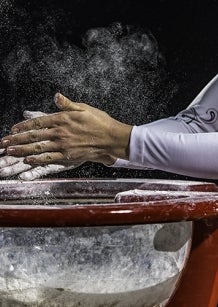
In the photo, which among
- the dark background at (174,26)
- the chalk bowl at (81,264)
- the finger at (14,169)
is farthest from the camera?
the dark background at (174,26)

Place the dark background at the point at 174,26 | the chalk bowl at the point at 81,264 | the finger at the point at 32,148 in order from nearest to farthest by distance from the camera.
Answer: the chalk bowl at the point at 81,264 → the finger at the point at 32,148 → the dark background at the point at 174,26

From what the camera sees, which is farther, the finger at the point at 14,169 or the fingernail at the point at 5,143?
the finger at the point at 14,169

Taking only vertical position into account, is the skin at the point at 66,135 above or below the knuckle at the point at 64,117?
below

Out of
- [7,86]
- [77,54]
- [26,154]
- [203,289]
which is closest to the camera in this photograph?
[203,289]

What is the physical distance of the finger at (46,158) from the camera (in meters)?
1.32

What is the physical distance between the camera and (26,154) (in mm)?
1326

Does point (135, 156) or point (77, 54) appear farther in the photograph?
point (77, 54)

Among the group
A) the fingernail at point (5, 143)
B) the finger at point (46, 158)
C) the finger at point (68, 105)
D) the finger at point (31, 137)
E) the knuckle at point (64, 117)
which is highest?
the finger at point (68, 105)

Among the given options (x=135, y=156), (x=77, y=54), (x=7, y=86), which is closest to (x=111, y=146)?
(x=135, y=156)

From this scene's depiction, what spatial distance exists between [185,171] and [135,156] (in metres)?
0.10

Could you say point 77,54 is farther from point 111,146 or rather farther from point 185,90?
point 111,146

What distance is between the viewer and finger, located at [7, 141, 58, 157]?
131cm

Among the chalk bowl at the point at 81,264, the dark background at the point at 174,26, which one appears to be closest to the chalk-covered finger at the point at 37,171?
the chalk bowl at the point at 81,264

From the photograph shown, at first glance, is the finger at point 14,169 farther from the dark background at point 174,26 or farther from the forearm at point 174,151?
the dark background at point 174,26
